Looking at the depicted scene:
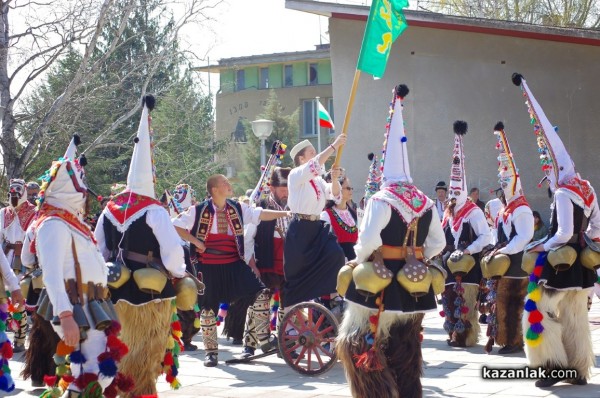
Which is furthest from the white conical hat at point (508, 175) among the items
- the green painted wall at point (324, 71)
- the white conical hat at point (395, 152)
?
the green painted wall at point (324, 71)

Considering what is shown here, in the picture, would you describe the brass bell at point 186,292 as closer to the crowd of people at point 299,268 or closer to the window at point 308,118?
the crowd of people at point 299,268

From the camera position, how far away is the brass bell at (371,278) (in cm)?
687

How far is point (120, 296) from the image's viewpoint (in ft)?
24.8

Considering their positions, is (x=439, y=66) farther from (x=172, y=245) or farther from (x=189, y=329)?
(x=172, y=245)

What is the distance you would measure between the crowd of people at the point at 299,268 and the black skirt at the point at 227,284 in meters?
0.01

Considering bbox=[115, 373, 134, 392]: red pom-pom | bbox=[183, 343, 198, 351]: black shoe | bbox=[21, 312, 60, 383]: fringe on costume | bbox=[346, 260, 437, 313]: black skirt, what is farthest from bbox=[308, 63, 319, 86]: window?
bbox=[115, 373, 134, 392]: red pom-pom

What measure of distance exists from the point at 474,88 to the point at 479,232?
10.2m

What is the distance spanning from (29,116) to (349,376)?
12.5 meters

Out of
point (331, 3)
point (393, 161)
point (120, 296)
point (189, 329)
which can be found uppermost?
point (331, 3)

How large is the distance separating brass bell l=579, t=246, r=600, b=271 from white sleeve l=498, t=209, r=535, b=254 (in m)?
1.62

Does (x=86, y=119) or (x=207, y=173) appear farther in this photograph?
(x=207, y=173)

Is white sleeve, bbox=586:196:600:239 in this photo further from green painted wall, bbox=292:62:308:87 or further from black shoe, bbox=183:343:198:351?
green painted wall, bbox=292:62:308:87

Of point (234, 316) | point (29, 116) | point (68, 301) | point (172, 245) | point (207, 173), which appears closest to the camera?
point (68, 301)

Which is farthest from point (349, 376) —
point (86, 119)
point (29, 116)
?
point (86, 119)
